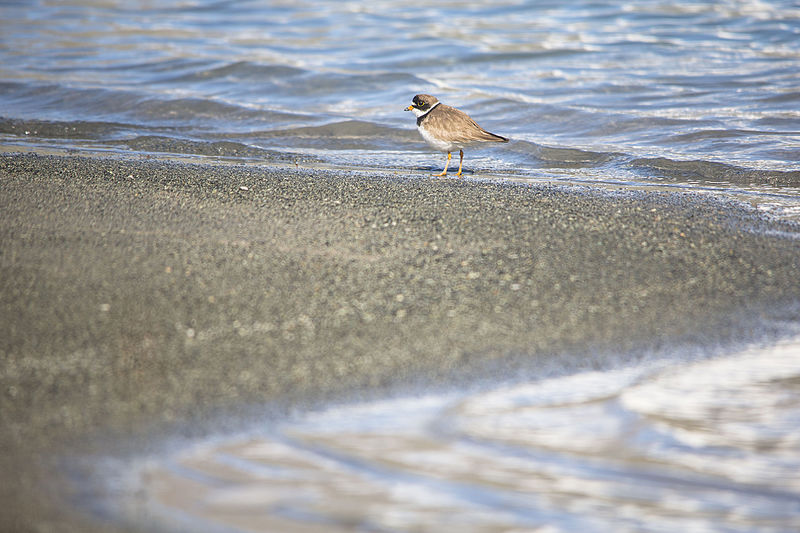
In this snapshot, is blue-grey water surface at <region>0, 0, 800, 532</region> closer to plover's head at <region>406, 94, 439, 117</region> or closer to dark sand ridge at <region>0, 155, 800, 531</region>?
dark sand ridge at <region>0, 155, 800, 531</region>

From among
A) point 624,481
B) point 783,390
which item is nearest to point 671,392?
point 783,390

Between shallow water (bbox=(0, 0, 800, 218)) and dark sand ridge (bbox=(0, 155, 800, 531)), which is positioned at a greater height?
shallow water (bbox=(0, 0, 800, 218))

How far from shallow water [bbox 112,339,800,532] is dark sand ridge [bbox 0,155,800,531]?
22 cm

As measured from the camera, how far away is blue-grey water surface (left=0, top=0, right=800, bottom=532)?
2.51 metres

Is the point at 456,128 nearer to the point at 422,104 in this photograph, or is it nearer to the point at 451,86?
the point at 422,104

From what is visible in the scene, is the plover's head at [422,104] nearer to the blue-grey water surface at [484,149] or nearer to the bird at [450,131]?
the bird at [450,131]

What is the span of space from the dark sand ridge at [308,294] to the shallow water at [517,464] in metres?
0.22

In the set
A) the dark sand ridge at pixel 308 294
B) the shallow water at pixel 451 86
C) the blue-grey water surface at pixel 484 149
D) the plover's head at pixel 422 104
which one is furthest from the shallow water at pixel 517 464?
the plover's head at pixel 422 104

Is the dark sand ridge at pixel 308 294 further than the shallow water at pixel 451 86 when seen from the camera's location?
No

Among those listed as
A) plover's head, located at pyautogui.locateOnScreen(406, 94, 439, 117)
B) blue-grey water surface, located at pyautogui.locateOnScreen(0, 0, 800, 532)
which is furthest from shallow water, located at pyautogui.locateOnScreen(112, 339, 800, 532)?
plover's head, located at pyautogui.locateOnScreen(406, 94, 439, 117)

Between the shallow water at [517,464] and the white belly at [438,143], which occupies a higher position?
the white belly at [438,143]

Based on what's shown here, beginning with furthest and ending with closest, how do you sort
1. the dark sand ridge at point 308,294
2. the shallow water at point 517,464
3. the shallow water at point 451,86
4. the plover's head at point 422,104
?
the shallow water at point 451,86
the plover's head at point 422,104
the dark sand ridge at point 308,294
the shallow water at point 517,464

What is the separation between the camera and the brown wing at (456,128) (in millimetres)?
7461

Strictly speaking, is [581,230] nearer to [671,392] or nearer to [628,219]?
[628,219]
